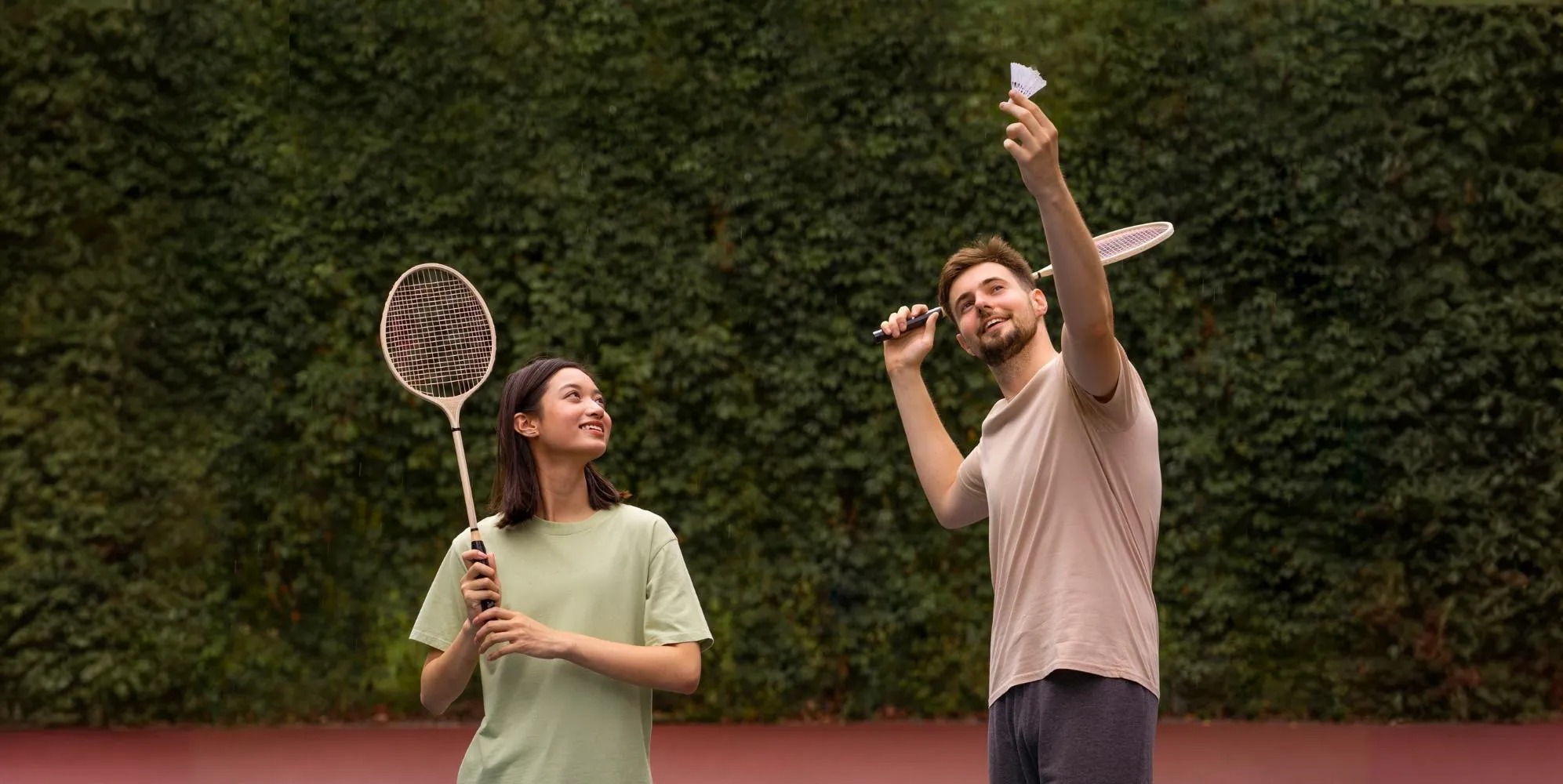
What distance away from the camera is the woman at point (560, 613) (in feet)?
8.18

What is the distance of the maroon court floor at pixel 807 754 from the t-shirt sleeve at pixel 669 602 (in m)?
3.62

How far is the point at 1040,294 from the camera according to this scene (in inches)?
108

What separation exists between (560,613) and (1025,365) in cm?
91

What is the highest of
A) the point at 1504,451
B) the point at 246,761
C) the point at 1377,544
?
the point at 1504,451

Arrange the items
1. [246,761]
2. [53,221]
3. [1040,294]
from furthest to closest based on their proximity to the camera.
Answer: [53,221], [246,761], [1040,294]

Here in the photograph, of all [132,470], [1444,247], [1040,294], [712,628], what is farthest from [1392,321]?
[132,470]

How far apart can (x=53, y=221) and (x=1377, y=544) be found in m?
6.27

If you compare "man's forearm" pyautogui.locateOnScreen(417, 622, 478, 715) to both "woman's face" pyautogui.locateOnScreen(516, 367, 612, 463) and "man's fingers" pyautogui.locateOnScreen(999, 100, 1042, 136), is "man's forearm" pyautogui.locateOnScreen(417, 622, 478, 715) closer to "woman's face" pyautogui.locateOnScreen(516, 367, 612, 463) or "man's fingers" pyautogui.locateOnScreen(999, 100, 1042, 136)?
"woman's face" pyautogui.locateOnScreen(516, 367, 612, 463)

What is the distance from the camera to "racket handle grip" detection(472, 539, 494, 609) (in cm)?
249

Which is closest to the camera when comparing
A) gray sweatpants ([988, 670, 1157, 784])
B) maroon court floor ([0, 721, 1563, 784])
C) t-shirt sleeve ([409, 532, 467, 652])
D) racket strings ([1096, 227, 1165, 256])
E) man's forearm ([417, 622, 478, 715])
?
gray sweatpants ([988, 670, 1157, 784])

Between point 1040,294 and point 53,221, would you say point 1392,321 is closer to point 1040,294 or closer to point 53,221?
point 1040,294

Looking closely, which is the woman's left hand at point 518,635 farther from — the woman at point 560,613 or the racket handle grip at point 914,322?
the racket handle grip at point 914,322

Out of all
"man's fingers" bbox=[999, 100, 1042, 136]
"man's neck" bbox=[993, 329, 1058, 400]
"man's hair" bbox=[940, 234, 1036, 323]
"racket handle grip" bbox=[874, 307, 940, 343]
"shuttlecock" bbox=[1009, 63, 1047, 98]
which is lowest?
"man's neck" bbox=[993, 329, 1058, 400]

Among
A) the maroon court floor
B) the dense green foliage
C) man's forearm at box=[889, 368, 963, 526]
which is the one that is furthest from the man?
the dense green foliage
